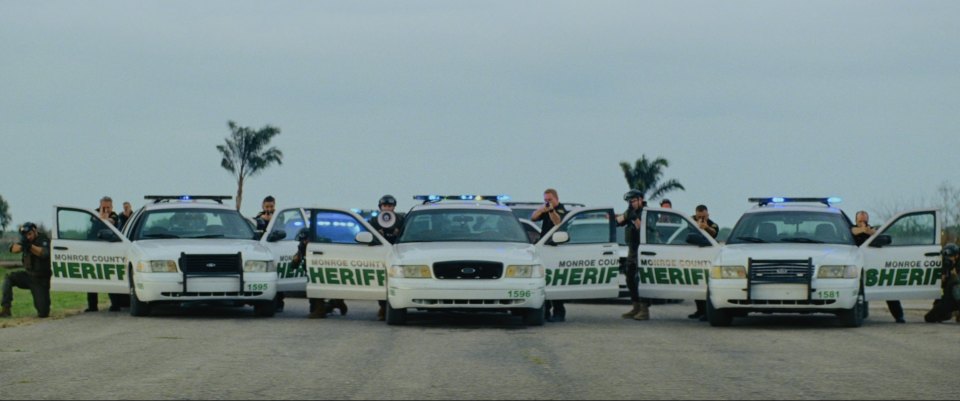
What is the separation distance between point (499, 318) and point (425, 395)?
10861 millimetres

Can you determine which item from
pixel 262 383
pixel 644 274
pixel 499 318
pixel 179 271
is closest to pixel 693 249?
pixel 644 274

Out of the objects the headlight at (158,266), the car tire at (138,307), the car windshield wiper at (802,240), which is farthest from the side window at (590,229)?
the car tire at (138,307)

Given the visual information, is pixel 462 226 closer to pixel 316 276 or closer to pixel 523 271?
pixel 523 271

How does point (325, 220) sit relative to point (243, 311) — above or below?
above

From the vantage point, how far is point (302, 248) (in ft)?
74.5

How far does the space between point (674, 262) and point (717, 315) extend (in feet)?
4.70

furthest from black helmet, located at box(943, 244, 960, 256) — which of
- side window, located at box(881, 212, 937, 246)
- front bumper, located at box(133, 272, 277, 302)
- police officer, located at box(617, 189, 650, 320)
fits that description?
front bumper, located at box(133, 272, 277, 302)

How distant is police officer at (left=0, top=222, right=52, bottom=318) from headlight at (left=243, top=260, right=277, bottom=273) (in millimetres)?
3300

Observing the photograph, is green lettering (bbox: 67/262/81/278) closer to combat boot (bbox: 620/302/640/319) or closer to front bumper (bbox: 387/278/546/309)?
front bumper (bbox: 387/278/546/309)

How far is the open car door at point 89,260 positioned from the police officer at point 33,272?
21 cm

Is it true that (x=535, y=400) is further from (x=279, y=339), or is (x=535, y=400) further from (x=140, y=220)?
(x=140, y=220)

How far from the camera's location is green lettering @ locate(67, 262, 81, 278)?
22.6 metres

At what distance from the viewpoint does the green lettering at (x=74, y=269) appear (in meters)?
22.6

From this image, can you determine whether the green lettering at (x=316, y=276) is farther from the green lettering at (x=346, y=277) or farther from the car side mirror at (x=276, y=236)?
the car side mirror at (x=276, y=236)
